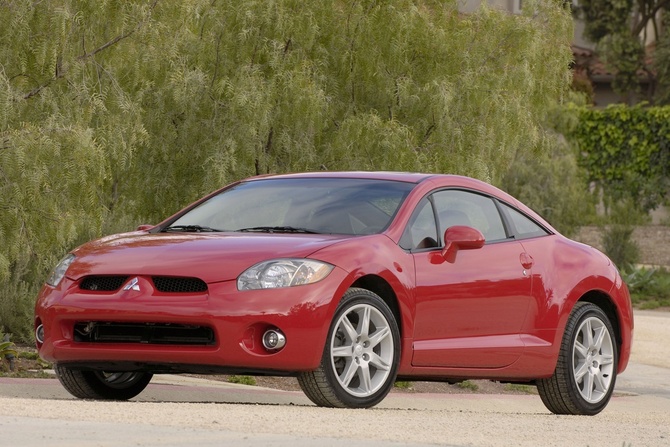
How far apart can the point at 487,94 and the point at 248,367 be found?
7.71 meters

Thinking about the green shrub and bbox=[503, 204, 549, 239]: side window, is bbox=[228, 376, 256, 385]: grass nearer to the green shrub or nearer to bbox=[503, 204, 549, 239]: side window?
bbox=[503, 204, 549, 239]: side window

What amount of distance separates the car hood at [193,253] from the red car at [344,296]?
0.04 ft

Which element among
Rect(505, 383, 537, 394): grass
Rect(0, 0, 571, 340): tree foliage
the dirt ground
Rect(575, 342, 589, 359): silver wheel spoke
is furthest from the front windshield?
Rect(505, 383, 537, 394): grass

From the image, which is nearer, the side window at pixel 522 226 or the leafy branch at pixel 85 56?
the side window at pixel 522 226

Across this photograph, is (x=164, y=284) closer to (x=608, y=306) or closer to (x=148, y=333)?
(x=148, y=333)

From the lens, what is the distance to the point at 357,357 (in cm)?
901

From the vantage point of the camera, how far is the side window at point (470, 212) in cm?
1005

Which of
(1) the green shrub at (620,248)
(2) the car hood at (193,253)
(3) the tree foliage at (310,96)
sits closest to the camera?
(2) the car hood at (193,253)

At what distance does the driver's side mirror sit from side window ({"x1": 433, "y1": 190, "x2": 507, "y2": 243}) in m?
0.21

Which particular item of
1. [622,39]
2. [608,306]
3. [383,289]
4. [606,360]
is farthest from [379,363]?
[622,39]

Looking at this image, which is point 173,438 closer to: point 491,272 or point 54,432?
point 54,432

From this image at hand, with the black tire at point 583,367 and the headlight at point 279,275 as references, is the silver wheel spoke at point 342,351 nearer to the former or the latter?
the headlight at point 279,275

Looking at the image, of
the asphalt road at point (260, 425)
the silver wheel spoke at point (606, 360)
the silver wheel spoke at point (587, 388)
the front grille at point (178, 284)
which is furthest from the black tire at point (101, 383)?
the silver wheel spoke at point (606, 360)

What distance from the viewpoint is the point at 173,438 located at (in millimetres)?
7059
